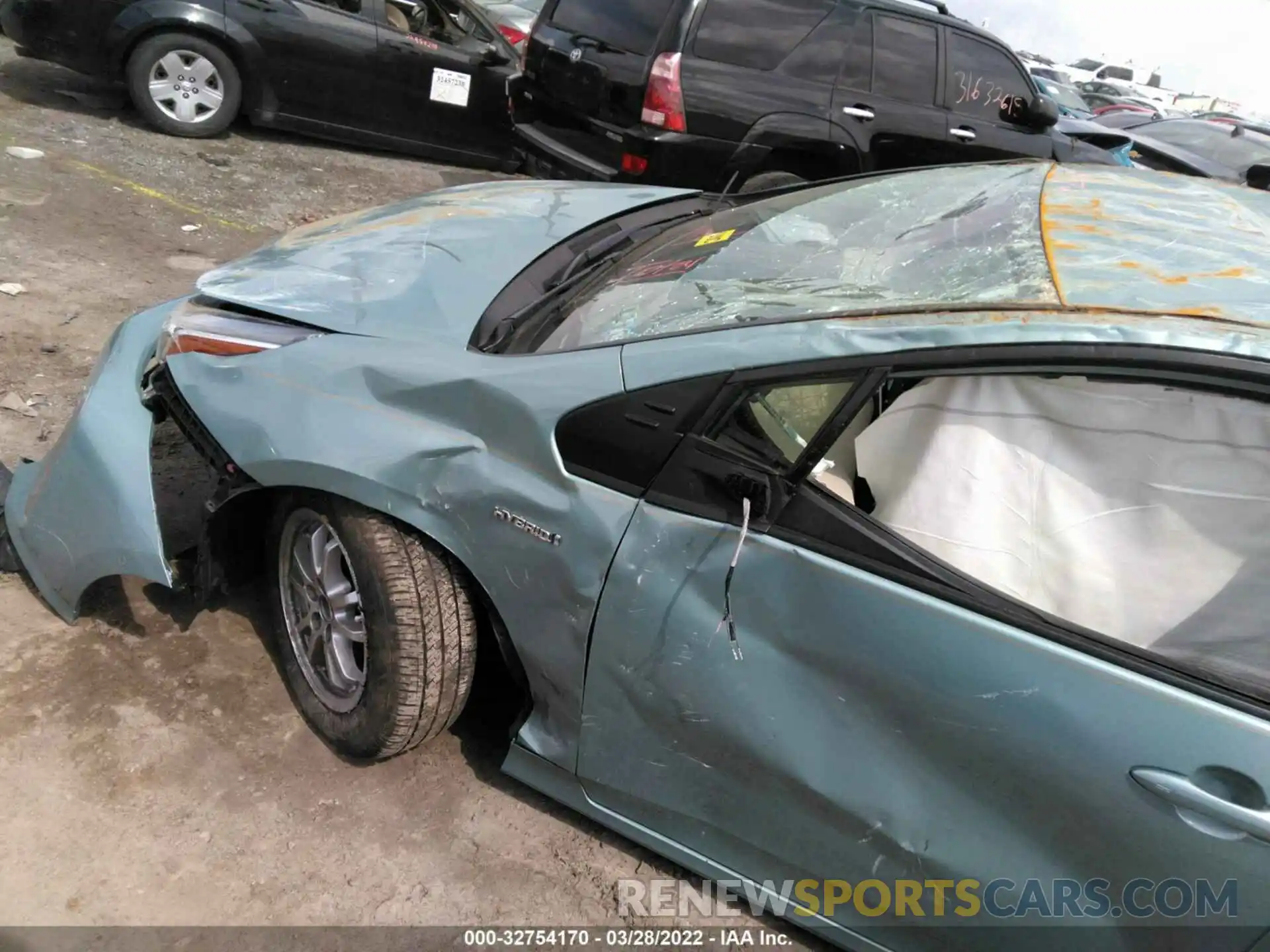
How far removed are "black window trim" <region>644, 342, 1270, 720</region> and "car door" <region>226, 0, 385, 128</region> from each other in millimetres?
6153

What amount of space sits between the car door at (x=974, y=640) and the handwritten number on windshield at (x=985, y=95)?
17.5 ft

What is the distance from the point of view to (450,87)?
7.02m

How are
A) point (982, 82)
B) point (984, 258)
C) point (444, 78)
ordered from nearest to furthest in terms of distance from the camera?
point (984, 258) → point (982, 82) → point (444, 78)

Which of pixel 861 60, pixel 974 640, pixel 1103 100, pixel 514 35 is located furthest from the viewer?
pixel 1103 100

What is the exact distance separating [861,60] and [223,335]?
15.9ft

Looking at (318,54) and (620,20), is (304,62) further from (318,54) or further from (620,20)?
(620,20)

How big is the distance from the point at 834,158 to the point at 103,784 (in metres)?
5.10

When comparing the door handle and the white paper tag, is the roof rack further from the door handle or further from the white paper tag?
the door handle

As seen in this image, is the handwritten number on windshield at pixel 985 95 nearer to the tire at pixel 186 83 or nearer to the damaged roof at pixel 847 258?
the damaged roof at pixel 847 258

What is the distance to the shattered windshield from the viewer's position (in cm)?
174

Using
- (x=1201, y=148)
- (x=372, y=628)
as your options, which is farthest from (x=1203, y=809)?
(x=1201, y=148)

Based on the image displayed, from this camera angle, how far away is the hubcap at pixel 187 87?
633 cm

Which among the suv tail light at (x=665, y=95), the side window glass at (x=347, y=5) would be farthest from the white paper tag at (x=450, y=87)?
the suv tail light at (x=665, y=95)

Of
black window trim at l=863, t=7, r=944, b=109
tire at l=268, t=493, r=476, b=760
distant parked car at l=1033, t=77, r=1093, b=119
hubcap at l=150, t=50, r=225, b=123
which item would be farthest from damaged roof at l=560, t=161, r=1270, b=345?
distant parked car at l=1033, t=77, r=1093, b=119
